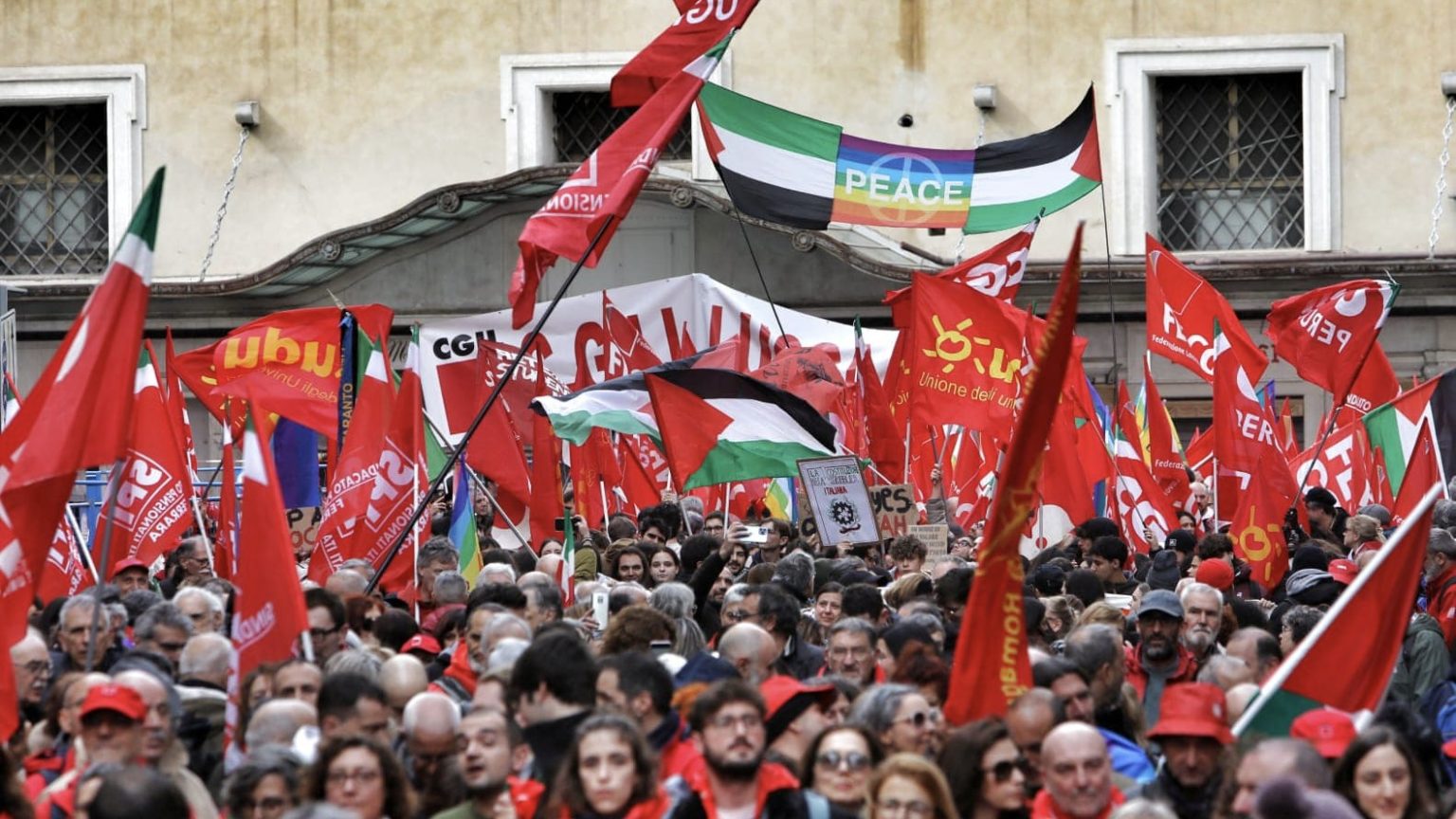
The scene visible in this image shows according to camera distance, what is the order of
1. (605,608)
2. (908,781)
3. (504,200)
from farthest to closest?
(504,200) → (605,608) → (908,781)

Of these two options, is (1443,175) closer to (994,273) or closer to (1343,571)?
(994,273)

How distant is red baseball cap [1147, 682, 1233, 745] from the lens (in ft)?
25.9

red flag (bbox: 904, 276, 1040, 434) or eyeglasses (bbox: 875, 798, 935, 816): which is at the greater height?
red flag (bbox: 904, 276, 1040, 434)

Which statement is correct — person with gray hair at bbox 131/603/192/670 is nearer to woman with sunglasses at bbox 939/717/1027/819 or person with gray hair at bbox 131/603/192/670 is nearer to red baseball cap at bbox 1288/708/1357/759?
woman with sunglasses at bbox 939/717/1027/819

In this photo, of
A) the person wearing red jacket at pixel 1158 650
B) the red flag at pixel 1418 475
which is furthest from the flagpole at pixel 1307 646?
the red flag at pixel 1418 475

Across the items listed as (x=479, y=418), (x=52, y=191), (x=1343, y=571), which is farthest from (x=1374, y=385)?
(x=52, y=191)

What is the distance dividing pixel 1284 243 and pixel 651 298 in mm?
8540

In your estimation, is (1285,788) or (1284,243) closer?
(1285,788)

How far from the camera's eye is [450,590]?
1263 cm

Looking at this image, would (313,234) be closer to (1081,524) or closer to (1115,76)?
(1115,76)

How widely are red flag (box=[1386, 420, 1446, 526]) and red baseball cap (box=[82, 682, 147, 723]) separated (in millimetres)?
9843

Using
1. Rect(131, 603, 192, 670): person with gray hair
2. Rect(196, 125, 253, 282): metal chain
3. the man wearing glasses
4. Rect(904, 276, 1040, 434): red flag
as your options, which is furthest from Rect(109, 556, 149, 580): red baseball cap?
Rect(196, 125, 253, 282): metal chain

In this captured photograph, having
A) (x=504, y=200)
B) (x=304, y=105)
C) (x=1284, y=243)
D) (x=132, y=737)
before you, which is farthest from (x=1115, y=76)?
(x=132, y=737)

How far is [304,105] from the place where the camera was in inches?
1145
